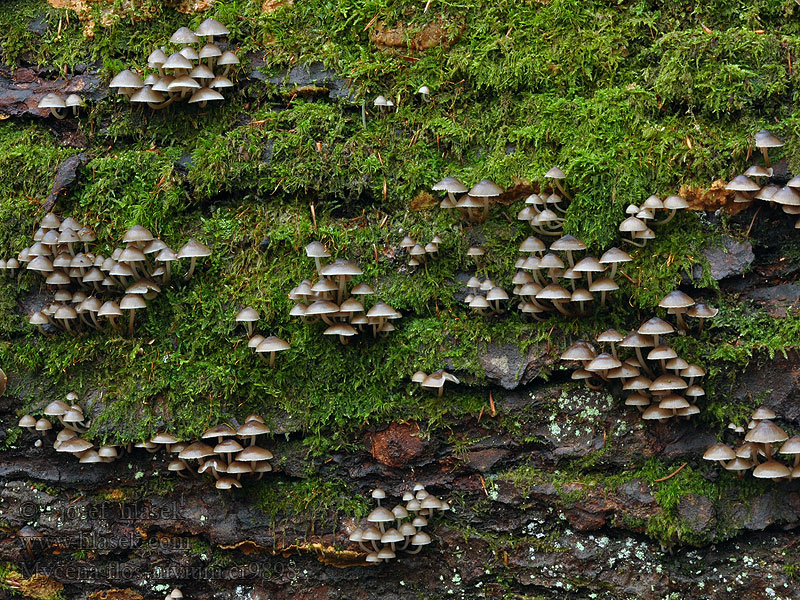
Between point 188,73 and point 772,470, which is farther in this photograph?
point 188,73

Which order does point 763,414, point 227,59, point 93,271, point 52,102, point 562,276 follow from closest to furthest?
point 763,414 < point 562,276 < point 93,271 < point 227,59 < point 52,102

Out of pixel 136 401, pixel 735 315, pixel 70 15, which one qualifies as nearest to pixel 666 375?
pixel 735 315

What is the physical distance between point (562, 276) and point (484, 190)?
0.80m

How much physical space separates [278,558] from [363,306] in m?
1.93

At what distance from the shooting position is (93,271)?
502cm

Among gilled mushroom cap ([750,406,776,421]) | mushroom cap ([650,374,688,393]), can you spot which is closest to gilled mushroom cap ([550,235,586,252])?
mushroom cap ([650,374,688,393])

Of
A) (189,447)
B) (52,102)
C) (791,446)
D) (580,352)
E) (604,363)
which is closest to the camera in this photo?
(791,446)

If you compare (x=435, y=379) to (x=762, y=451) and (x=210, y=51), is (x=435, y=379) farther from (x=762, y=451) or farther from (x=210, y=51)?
(x=210, y=51)

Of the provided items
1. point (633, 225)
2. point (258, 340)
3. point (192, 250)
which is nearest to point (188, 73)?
point (192, 250)

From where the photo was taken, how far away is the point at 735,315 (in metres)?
4.37

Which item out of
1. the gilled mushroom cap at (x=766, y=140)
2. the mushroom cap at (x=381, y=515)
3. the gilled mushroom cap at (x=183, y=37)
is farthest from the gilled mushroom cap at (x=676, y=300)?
the gilled mushroom cap at (x=183, y=37)

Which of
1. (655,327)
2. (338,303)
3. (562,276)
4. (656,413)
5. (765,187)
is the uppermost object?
(765,187)

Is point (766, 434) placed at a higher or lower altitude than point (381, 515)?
higher

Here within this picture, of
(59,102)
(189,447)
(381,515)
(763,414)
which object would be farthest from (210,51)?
(763,414)
